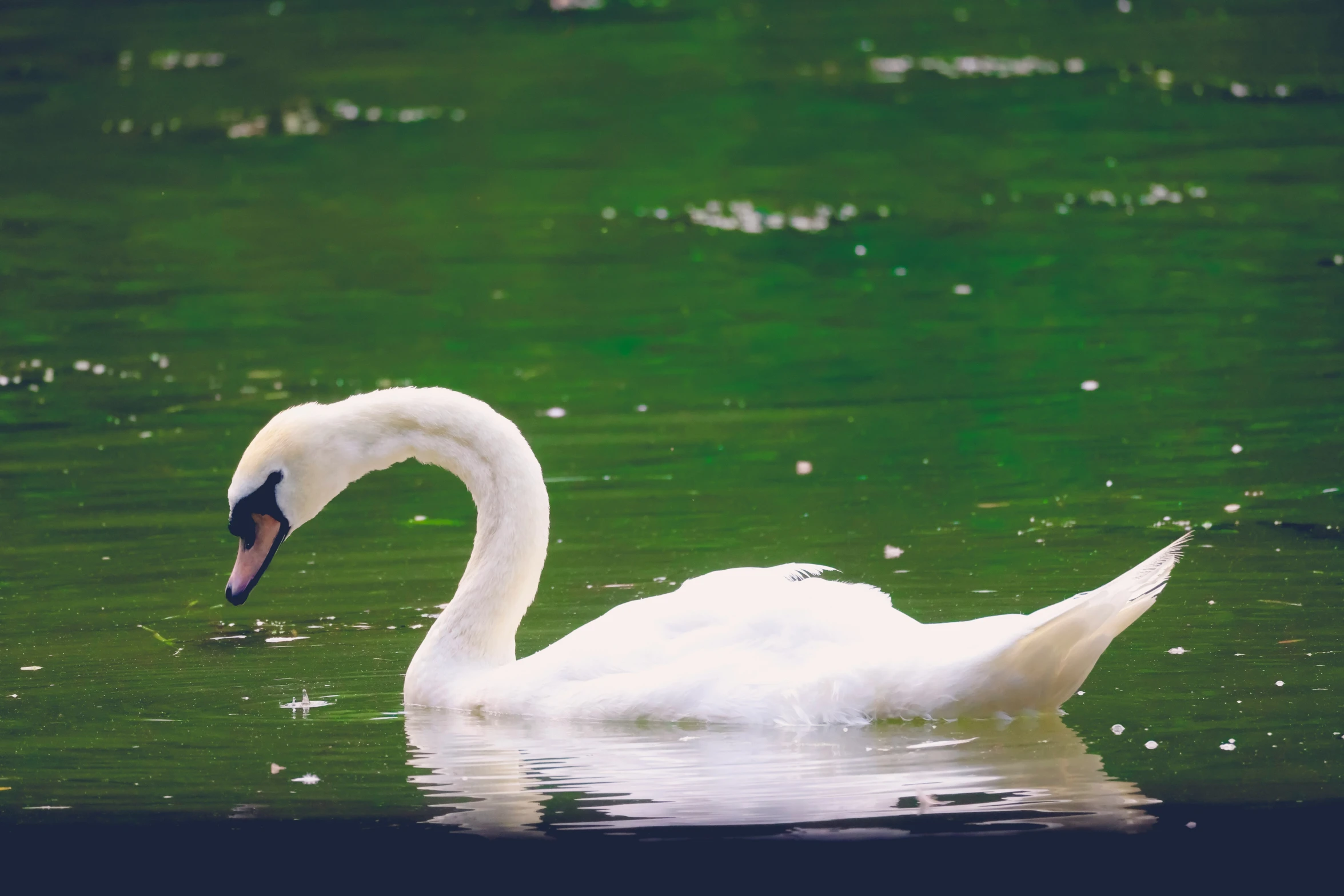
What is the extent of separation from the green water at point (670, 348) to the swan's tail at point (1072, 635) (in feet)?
0.62

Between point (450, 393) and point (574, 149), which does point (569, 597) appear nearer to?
point (450, 393)

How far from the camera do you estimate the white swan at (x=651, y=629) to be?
291 inches

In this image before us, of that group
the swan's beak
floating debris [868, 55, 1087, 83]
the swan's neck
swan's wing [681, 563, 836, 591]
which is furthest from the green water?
swan's wing [681, 563, 836, 591]

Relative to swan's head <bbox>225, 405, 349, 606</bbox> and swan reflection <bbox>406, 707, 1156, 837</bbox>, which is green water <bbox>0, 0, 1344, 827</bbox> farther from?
swan's head <bbox>225, 405, 349, 606</bbox>

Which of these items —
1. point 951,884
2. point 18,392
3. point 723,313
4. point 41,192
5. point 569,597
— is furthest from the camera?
point 41,192

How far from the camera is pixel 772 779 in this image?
7.03 meters

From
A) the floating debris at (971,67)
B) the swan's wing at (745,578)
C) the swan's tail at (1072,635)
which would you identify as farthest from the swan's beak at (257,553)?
the floating debris at (971,67)

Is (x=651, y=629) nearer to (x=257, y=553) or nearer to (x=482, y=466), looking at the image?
(x=482, y=466)

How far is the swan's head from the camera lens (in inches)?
335

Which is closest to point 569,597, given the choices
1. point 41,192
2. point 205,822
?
point 205,822

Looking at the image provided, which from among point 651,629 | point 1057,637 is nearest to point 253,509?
point 651,629

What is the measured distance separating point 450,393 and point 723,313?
8680mm

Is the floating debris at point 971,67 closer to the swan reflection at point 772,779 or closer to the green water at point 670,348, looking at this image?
the green water at point 670,348

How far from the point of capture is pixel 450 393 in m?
8.87
